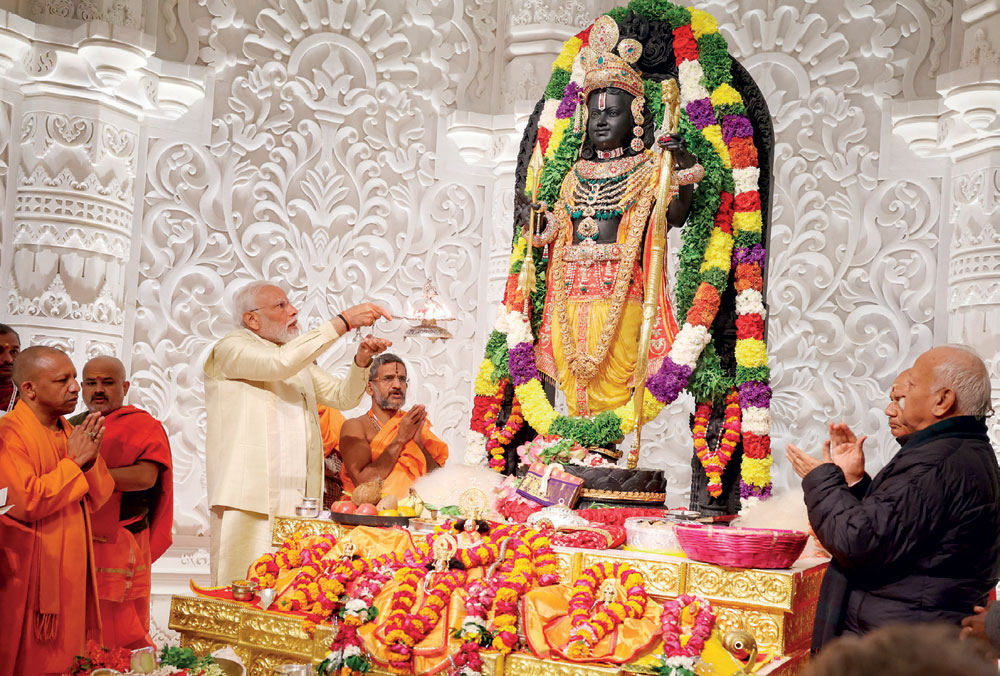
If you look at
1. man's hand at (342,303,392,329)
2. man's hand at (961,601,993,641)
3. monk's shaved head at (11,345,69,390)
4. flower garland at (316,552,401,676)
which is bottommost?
flower garland at (316,552,401,676)

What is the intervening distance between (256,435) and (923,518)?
11.2 ft

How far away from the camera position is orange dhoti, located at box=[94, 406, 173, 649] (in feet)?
15.8

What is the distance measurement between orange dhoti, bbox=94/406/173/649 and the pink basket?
8.96 feet

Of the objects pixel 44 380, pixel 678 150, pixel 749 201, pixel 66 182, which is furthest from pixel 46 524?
pixel 749 201

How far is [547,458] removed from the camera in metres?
5.08

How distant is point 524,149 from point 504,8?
2.31 metres

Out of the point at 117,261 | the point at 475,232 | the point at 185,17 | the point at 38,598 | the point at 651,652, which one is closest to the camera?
the point at 651,652

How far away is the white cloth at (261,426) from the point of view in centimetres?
513

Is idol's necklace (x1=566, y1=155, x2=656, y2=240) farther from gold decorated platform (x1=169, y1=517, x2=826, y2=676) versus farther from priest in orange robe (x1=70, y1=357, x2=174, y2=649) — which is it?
priest in orange robe (x1=70, y1=357, x2=174, y2=649)

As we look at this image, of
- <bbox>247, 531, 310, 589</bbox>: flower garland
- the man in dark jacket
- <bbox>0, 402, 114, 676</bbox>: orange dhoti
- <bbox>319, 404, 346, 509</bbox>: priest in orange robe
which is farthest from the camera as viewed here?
<bbox>319, 404, 346, 509</bbox>: priest in orange robe

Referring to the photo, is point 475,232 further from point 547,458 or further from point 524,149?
point 547,458

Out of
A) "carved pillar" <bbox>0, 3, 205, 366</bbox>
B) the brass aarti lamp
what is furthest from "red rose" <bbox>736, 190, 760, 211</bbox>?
"carved pillar" <bbox>0, 3, 205, 366</bbox>

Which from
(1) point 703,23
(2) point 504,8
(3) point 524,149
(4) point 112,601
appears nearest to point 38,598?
(4) point 112,601

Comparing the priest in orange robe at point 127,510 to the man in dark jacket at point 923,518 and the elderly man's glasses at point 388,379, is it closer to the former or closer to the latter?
the elderly man's glasses at point 388,379
